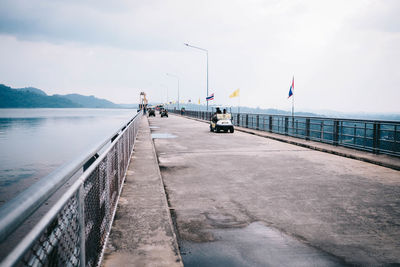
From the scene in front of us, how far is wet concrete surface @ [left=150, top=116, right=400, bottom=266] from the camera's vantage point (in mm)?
4293

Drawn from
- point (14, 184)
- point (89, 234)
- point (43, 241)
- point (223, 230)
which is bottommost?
point (14, 184)

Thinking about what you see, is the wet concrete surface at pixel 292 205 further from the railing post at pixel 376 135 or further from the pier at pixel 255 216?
the railing post at pixel 376 135

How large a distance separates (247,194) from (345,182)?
289 cm

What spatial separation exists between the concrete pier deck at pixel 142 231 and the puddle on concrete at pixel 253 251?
28 centimetres

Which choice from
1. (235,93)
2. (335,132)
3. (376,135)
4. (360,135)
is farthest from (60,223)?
(235,93)

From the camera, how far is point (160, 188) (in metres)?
6.99

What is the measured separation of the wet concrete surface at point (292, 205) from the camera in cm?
429

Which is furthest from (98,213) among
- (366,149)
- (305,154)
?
(366,149)

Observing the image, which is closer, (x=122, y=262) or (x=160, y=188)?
(x=122, y=262)

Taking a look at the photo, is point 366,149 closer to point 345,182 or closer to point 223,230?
point 345,182

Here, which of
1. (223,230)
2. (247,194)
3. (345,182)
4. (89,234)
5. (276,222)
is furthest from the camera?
(345,182)

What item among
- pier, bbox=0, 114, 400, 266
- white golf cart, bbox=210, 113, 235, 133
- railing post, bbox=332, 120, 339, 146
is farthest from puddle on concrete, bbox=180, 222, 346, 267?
white golf cart, bbox=210, 113, 235, 133

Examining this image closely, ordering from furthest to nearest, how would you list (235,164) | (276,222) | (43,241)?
(235,164)
(276,222)
(43,241)

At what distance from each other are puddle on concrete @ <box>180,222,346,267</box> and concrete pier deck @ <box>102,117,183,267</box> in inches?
11.1
